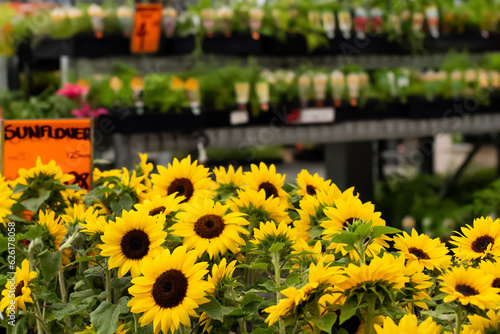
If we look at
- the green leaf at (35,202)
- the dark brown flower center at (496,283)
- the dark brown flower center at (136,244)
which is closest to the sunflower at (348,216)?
the dark brown flower center at (496,283)

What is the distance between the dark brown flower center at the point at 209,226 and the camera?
0.97m

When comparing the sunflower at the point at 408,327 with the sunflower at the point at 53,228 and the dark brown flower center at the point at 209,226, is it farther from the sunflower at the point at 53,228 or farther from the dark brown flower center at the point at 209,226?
the sunflower at the point at 53,228

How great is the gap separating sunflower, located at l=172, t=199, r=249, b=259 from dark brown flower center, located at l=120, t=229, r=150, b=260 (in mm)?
47

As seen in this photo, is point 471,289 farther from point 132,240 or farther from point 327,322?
point 132,240

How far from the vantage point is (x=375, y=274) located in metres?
0.77

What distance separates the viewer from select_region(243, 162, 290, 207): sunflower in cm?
117

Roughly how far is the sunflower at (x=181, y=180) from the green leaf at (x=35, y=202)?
20cm

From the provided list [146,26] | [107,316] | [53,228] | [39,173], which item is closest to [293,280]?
[107,316]

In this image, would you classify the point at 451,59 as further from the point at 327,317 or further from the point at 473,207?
the point at 327,317

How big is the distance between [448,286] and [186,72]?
2.71m

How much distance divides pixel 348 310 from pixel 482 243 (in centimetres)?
31

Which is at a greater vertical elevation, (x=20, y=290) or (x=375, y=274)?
(x=375, y=274)

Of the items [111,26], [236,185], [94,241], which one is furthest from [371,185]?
[94,241]

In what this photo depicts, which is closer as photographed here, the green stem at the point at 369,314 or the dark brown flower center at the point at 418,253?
the green stem at the point at 369,314
